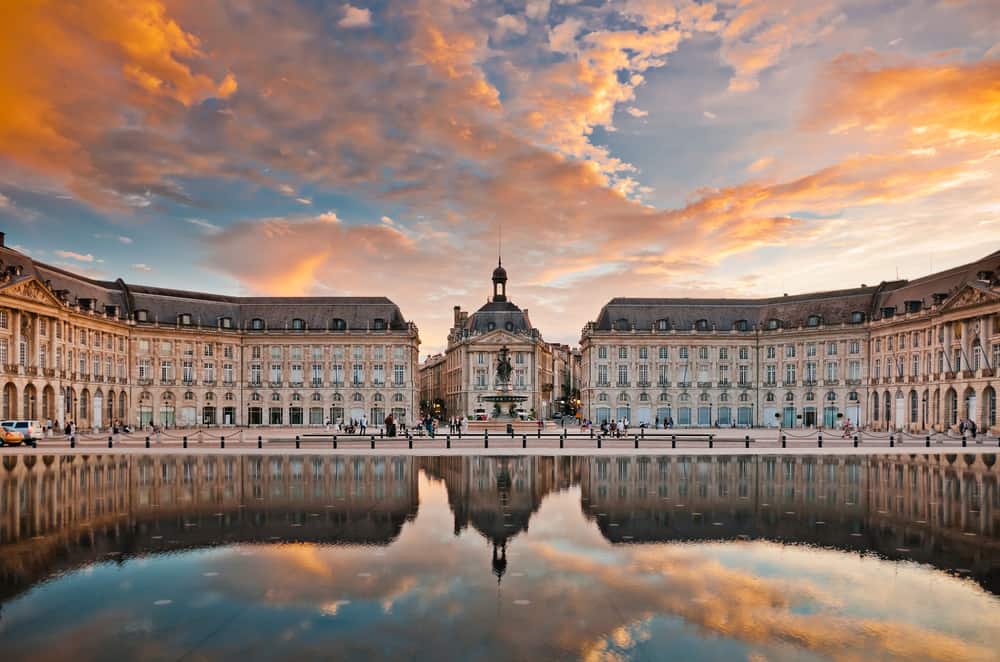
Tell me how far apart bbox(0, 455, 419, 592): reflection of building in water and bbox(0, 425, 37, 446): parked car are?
19376mm

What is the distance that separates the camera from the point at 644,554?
15539 mm

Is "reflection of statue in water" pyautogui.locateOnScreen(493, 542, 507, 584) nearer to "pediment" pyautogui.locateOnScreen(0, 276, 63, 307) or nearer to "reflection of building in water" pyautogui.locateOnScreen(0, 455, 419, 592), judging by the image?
"reflection of building in water" pyautogui.locateOnScreen(0, 455, 419, 592)

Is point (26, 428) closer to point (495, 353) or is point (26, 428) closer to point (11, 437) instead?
point (11, 437)

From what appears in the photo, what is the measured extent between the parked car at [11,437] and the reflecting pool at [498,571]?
30297 millimetres

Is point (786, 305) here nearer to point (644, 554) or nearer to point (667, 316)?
point (667, 316)

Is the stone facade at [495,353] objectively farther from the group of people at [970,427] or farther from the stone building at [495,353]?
the group of people at [970,427]

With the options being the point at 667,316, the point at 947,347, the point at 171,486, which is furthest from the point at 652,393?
the point at 171,486

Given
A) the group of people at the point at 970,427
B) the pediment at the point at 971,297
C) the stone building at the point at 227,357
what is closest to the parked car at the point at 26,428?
the stone building at the point at 227,357

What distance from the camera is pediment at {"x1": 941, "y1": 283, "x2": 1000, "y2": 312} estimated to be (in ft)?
221

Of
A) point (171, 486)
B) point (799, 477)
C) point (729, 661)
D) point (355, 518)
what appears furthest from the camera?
point (799, 477)

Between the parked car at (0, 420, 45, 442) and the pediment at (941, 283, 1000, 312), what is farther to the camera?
the pediment at (941, 283, 1000, 312)

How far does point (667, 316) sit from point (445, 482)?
8576 centimetres

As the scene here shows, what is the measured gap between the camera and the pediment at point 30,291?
66.7 m

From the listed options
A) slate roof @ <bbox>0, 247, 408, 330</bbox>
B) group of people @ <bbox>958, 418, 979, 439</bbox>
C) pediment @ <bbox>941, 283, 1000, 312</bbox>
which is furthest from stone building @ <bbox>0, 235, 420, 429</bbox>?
group of people @ <bbox>958, 418, 979, 439</bbox>
